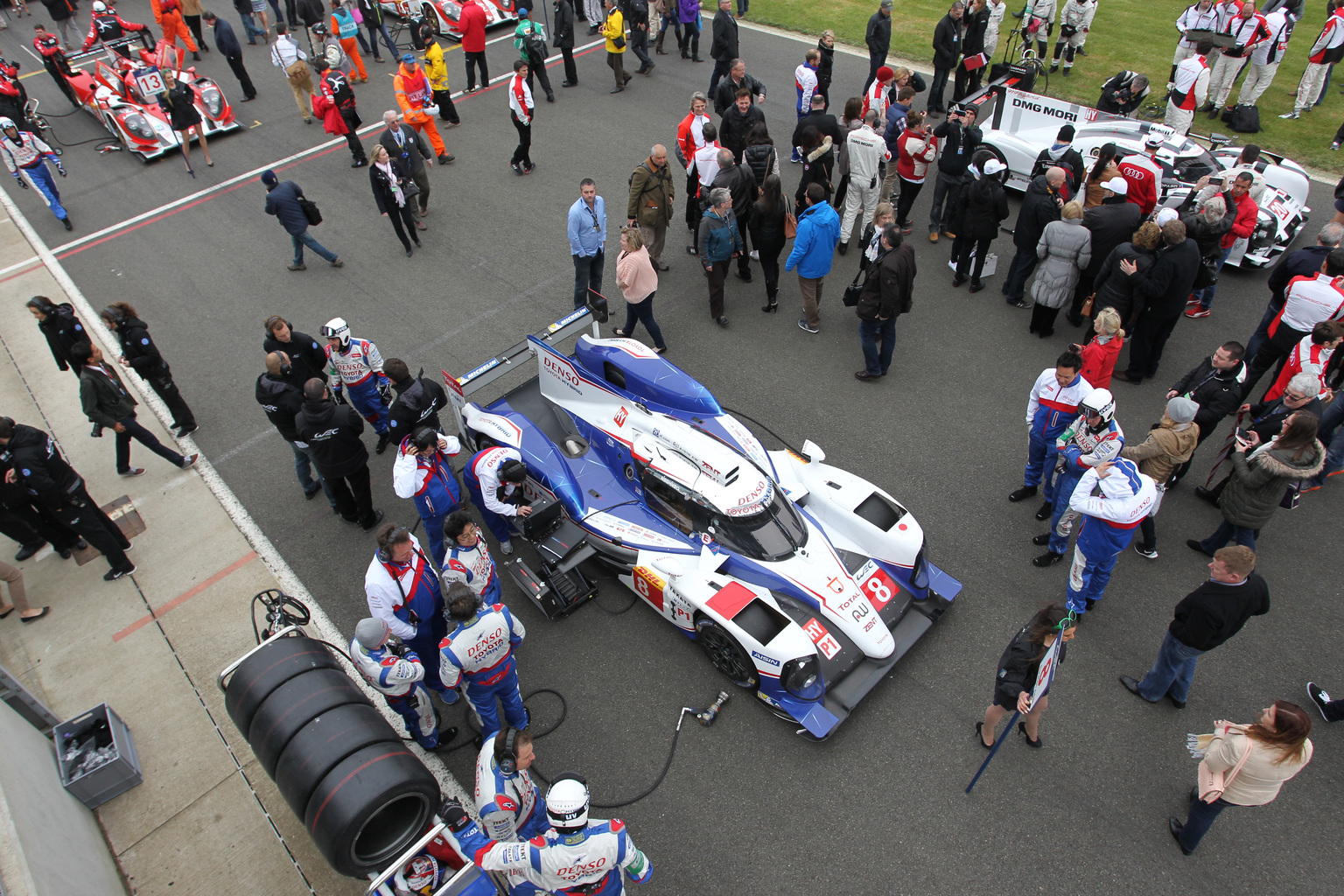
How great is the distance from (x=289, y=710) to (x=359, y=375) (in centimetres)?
409

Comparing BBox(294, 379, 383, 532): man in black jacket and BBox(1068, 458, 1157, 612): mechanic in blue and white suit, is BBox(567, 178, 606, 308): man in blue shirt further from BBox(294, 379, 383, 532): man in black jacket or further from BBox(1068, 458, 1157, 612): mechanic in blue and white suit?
BBox(1068, 458, 1157, 612): mechanic in blue and white suit

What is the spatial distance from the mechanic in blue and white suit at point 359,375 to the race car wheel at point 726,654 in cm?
383

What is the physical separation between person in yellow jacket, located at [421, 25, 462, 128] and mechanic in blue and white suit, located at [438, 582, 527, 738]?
11.6 metres

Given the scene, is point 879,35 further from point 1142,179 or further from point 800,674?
point 800,674

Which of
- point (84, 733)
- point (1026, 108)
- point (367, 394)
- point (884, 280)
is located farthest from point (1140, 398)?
point (84, 733)

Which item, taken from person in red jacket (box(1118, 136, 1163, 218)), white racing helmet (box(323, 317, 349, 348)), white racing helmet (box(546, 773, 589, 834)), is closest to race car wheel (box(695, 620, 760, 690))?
white racing helmet (box(546, 773, 589, 834))

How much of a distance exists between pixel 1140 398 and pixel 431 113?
1196 cm

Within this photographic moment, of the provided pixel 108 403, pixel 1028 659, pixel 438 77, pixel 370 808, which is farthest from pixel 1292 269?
pixel 438 77

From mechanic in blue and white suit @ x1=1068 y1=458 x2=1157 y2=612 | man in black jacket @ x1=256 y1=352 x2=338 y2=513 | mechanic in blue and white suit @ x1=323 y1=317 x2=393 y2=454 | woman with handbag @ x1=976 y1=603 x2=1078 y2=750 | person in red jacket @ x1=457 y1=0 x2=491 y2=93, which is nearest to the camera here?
woman with handbag @ x1=976 y1=603 x2=1078 y2=750

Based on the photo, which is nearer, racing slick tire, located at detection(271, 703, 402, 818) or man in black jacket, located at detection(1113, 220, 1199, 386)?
racing slick tire, located at detection(271, 703, 402, 818)

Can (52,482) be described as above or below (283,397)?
below

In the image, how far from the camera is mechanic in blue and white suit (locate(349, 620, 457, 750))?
452 cm

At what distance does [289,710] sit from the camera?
13.5 ft

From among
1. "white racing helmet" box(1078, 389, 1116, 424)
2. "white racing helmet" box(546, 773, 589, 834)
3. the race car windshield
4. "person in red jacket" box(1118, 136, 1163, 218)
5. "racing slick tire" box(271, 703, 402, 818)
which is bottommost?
the race car windshield
